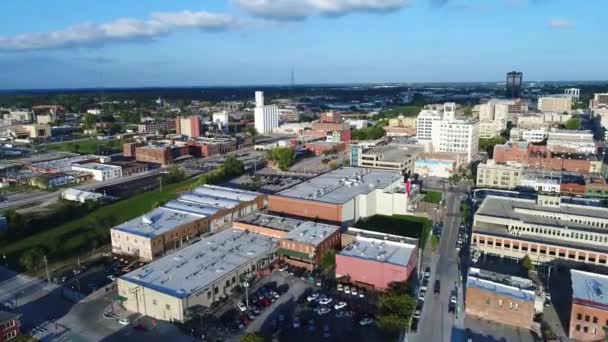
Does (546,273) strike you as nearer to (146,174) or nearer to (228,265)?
(228,265)

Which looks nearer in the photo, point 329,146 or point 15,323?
point 15,323

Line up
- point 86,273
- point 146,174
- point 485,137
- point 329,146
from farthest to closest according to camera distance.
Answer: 1. point 485,137
2. point 329,146
3. point 146,174
4. point 86,273

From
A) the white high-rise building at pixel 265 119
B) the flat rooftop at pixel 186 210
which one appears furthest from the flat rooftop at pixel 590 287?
the white high-rise building at pixel 265 119

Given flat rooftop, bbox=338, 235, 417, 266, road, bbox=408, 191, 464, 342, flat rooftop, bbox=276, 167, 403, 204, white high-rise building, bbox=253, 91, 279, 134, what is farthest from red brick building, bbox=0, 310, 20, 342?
white high-rise building, bbox=253, 91, 279, 134

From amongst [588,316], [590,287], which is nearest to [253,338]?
[588,316]

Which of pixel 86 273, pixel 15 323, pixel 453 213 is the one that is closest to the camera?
pixel 15 323

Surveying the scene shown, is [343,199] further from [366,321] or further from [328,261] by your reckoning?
[366,321]

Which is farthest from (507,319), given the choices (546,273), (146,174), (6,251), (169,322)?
(146,174)
